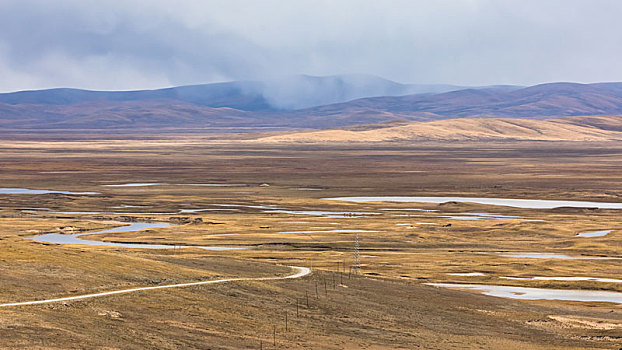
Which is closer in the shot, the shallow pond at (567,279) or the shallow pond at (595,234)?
the shallow pond at (567,279)

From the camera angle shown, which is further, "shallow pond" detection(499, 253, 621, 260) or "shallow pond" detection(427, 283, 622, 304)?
"shallow pond" detection(499, 253, 621, 260)

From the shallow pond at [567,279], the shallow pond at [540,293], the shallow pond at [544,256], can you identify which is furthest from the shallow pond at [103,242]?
the shallow pond at [567,279]

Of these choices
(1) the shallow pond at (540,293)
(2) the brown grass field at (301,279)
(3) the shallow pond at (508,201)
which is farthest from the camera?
(3) the shallow pond at (508,201)

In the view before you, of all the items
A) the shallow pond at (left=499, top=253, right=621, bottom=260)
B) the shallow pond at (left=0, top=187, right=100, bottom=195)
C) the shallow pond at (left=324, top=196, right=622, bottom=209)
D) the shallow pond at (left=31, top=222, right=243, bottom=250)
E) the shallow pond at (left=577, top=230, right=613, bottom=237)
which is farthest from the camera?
the shallow pond at (left=0, top=187, right=100, bottom=195)

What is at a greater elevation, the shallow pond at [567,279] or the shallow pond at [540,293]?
the shallow pond at [567,279]

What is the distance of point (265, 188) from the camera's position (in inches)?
6457

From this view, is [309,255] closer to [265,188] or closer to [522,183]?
[265,188]

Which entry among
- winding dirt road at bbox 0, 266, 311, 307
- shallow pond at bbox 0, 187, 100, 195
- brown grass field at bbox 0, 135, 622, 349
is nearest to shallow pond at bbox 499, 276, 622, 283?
brown grass field at bbox 0, 135, 622, 349

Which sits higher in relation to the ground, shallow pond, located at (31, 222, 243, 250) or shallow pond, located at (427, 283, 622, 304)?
shallow pond, located at (31, 222, 243, 250)

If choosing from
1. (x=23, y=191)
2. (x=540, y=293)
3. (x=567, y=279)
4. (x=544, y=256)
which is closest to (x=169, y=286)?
(x=540, y=293)

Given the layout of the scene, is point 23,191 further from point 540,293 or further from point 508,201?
point 540,293

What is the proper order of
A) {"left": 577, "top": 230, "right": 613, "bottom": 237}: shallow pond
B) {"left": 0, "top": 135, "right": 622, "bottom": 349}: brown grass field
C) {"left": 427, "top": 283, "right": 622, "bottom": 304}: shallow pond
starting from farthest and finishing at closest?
{"left": 577, "top": 230, "right": 613, "bottom": 237}: shallow pond < {"left": 427, "top": 283, "right": 622, "bottom": 304}: shallow pond < {"left": 0, "top": 135, "right": 622, "bottom": 349}: brown grass field

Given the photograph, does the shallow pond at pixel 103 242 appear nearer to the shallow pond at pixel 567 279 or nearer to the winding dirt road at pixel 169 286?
the winding dirt road at pixel 169 286

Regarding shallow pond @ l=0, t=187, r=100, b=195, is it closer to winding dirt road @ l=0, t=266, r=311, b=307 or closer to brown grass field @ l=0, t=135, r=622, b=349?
brown grass field @ l=0, t=135, r=622, b=349
